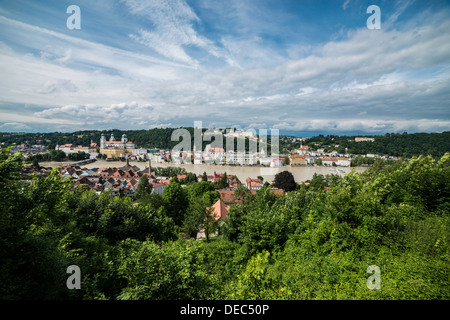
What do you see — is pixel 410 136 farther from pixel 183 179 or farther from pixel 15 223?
pixel 15 223

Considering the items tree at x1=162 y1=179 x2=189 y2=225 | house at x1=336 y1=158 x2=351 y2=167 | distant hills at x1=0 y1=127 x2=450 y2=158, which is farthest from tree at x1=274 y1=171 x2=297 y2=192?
house at x1=336 y1=158 x2=351 y2=167

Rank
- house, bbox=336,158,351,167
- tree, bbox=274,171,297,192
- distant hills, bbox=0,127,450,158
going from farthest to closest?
house, bbox=336,158,351,167
distant hills, bbox=0,127,450,158
tree, bbox=274,171,297,192

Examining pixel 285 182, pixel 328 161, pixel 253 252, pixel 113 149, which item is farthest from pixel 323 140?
pixel 253 252

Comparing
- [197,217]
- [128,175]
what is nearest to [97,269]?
[197,217]

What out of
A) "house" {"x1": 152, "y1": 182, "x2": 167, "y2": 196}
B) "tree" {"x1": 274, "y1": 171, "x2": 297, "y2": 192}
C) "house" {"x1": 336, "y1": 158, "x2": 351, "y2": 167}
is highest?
"house" {"x1": 336, "y1": 158, "x2": 351, "y2": 167}

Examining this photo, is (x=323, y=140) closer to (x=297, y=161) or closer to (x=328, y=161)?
(x=328, y=161)

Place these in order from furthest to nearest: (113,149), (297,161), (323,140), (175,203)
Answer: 1. (323,140)
2. (113,149)
3. (297,161)
4. (175,203)

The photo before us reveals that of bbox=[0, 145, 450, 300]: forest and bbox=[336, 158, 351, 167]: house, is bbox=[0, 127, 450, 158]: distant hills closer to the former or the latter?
bbox=[336, 158, 351, 167]: house

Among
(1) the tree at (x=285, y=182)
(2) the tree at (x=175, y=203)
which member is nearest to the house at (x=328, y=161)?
(1) the tree at (x=285, y=182)
